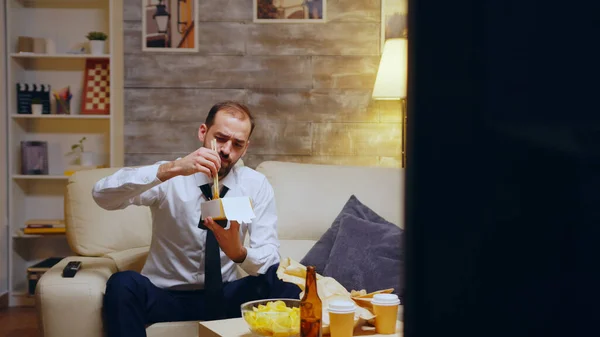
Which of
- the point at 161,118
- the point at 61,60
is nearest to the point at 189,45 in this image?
the point at 161,118

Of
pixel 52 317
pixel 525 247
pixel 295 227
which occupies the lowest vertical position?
pixel 52 317

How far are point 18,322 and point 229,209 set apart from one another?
7.58 feet

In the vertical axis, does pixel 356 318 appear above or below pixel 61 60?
below

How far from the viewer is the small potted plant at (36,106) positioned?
409cm

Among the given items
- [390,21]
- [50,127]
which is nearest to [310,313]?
[390,21]

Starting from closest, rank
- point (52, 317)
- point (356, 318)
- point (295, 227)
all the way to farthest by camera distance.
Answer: point (356, 318) → point (52, 317) → point (295, 227)

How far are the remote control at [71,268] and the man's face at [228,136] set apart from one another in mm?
586

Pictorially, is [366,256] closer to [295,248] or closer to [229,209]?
[295,248]

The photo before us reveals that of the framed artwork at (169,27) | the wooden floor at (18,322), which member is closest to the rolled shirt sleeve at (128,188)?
the wooden floor at (18,322)

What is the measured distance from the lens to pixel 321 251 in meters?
2.79

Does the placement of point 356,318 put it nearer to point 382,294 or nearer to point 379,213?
point 382,294

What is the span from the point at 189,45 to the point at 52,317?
6.84 ft

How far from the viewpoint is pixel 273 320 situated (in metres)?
1.80

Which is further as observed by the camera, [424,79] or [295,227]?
[295,227]
